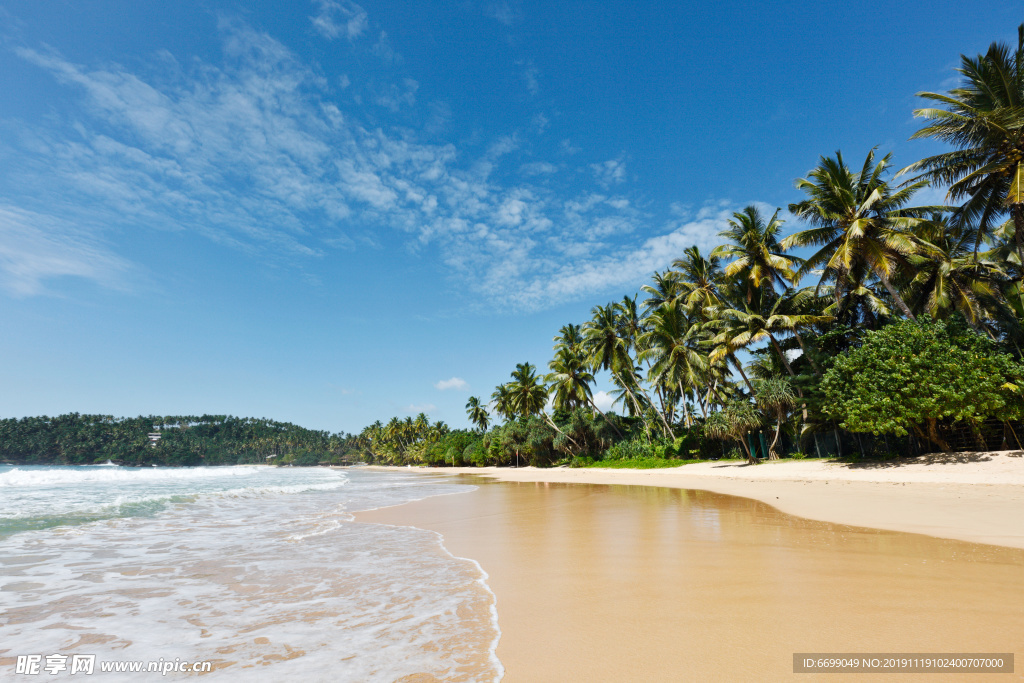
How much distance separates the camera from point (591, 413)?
38781 mm

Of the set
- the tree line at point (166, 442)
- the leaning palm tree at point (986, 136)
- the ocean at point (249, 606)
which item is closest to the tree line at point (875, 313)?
the leaning palm tree at point (986, 136)

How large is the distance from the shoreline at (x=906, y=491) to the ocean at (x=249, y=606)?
702 cm

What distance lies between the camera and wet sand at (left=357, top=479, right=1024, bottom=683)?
2.91 m

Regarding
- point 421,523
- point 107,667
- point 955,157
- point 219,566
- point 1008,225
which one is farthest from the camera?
point 1008,225

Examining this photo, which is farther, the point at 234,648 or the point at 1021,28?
the point at 1021,28

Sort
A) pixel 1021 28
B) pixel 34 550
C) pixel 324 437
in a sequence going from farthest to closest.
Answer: pixel 324 437 → pixel 1021 28 → pixel 34 550

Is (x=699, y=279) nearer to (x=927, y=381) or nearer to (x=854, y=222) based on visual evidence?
(x=854, y=222)

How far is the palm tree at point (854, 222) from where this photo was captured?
17.7 meters

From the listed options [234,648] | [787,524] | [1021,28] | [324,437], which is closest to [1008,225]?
[1021,28]

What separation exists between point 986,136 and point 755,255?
961 cm

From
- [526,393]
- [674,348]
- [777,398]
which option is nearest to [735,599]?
[777,398]

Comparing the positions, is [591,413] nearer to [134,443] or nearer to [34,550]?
[34,550]

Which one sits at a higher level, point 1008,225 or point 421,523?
point 1008,225

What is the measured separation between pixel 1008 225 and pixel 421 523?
28.5 m
